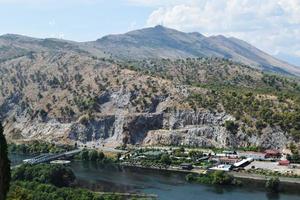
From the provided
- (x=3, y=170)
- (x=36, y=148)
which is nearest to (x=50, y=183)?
(x=36, y=148)

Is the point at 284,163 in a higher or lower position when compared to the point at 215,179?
higher

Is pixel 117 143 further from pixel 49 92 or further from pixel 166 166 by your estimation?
pixel 49 92

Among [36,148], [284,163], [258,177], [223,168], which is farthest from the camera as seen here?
[36,148]

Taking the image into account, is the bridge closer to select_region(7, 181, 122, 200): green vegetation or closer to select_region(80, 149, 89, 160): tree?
select_region(80, 149, 89, 160): tree

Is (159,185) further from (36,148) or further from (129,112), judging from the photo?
(129,112)

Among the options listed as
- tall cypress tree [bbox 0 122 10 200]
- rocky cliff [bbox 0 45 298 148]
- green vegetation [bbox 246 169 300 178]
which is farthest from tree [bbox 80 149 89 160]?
tall cypress tree [bbox 0 122 10 200]

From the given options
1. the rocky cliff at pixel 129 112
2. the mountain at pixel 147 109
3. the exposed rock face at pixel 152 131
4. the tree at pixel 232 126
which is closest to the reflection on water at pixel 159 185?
the exposed rock face at pixel 152 131

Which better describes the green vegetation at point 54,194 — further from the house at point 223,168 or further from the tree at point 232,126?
the tree at point 232,126

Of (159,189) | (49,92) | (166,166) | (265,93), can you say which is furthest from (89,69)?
(159,189)
